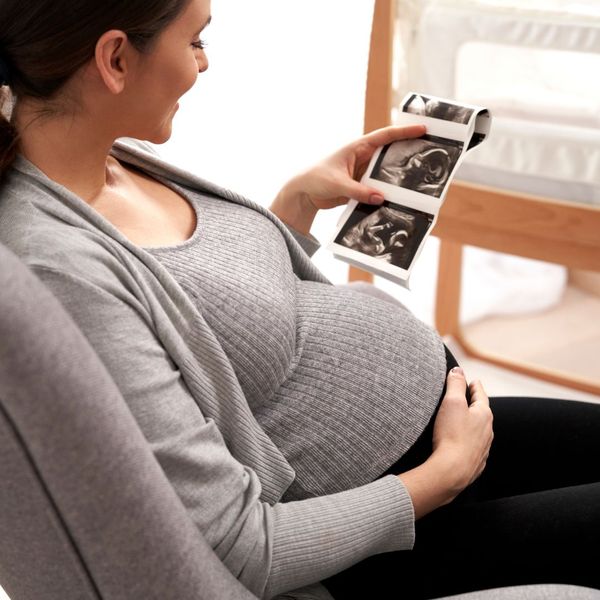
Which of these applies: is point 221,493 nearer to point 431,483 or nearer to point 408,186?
point 431,483

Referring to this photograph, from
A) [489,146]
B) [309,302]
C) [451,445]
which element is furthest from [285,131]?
[451,445]

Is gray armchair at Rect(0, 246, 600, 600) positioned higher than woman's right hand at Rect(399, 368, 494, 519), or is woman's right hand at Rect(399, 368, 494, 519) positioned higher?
gray armchair at Rect(0, 246, 600, 600)

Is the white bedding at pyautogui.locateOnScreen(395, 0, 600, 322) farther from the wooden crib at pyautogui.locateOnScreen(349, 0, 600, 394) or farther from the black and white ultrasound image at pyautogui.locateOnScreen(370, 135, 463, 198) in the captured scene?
the black and white ultrasound image at pyautogui.locateOnScreen(370, 135, 463, 198)

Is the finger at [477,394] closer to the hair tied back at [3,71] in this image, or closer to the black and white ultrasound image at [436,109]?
the black and white ultrasound image at [436,109]

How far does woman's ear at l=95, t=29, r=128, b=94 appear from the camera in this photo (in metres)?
0.89

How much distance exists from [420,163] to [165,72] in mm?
461

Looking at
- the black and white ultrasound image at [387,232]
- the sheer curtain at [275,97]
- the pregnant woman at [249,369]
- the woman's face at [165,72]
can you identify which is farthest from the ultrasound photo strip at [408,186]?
the sheer curtain at [275,97]

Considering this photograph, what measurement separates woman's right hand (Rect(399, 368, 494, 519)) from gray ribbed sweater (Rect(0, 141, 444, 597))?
0.13 ft

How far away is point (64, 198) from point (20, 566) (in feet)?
1.13

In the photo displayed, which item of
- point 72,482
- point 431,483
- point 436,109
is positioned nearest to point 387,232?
point 436,109

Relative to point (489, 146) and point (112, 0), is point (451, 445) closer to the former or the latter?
point (112, 0)

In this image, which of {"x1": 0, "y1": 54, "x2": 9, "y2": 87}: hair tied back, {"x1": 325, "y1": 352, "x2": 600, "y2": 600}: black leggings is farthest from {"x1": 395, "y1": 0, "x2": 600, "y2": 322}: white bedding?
{"x1": 0, "y1": 54, "x2": 9, "y2": 87}: hair tied back

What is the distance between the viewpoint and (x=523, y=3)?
1.67 m

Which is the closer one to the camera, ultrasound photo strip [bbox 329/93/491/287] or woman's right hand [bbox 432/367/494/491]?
woman's right hand [bbox 432/367/494/491]
